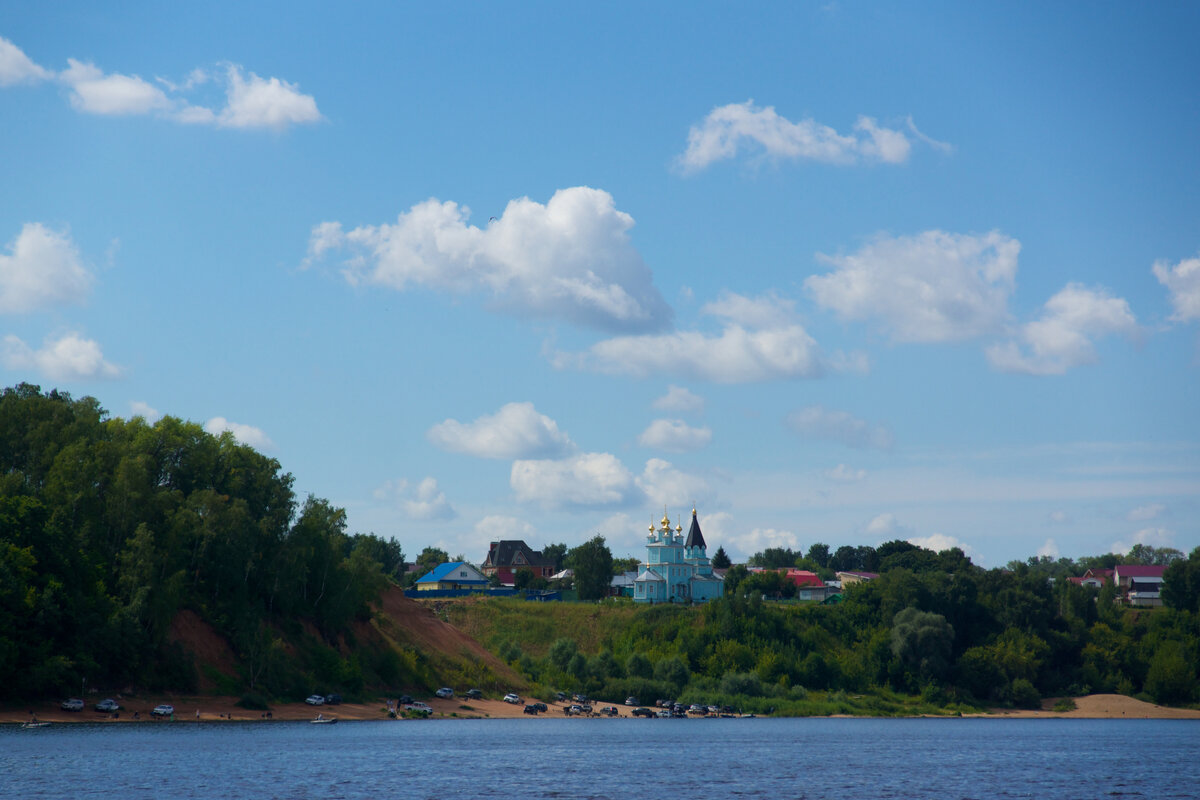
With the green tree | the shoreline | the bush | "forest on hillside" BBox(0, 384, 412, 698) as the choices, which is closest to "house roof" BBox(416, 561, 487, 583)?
the green tree

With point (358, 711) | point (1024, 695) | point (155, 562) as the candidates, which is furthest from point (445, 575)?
point (155, 562)

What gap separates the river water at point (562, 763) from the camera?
5481 centimetres

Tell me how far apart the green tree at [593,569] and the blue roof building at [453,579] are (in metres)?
17.3

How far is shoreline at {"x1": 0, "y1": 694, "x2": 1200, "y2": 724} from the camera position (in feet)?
262

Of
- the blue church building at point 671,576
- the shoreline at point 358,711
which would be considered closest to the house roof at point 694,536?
the blue church building at point 671,576

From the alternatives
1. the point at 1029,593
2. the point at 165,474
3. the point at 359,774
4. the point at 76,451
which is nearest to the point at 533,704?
the point at 165,474

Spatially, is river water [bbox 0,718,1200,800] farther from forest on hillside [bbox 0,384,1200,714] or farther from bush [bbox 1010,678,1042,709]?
bush [bbox 1010,678,1042,709]

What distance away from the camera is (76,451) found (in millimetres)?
90125

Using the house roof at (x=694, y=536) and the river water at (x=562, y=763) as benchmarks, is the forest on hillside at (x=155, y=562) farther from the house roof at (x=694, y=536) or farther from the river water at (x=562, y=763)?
the house roof at (x=694, y=536)

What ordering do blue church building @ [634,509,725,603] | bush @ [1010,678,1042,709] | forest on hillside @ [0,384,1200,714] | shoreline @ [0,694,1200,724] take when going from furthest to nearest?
blue church building @ [634,509,725,603] < bush @ [1010,678,1042,709] < forest on hillside @ [0,384,1200,714] < shoreline @ [0,694,1200,724]

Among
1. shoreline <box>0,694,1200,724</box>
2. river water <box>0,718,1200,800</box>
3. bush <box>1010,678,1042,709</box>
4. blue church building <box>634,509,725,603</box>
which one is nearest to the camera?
river water <box>0,718,1200,800</box>

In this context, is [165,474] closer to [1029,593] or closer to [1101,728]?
[1101,728]

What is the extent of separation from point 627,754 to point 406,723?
95.4 feet

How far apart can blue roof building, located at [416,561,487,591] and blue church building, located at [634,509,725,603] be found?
2813cm
